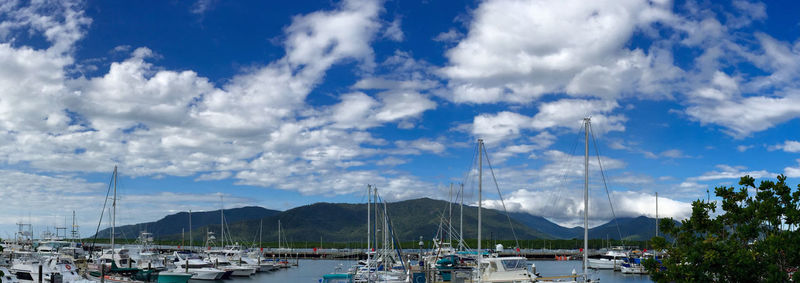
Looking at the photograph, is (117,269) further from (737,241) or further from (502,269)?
(737,241)

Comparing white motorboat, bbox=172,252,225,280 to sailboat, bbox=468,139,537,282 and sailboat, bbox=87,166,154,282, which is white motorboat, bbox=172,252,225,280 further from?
sailboat, bbox=468,139,537,282

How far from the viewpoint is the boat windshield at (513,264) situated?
51156 millimetres

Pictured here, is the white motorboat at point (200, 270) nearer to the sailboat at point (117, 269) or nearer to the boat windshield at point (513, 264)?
the sailboat at point (117, 269)

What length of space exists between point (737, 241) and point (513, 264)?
1076 inches

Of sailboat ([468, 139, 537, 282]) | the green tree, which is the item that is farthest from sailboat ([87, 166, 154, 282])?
the green tree

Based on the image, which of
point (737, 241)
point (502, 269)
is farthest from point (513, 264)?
point (737, 241)

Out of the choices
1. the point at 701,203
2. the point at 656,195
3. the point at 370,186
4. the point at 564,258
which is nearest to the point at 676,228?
the point at 701,203

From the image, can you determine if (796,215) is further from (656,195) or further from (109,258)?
(656,195)

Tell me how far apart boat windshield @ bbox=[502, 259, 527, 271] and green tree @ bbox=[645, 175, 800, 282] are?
79.4 ft

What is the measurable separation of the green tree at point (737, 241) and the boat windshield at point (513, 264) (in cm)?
2420

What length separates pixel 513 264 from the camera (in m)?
51.4

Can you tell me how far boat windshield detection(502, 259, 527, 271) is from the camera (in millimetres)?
51156

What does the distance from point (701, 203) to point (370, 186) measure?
44.9 m

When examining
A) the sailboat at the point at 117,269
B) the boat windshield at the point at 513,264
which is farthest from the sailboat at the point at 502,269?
the sailboat at the point at 117,269
